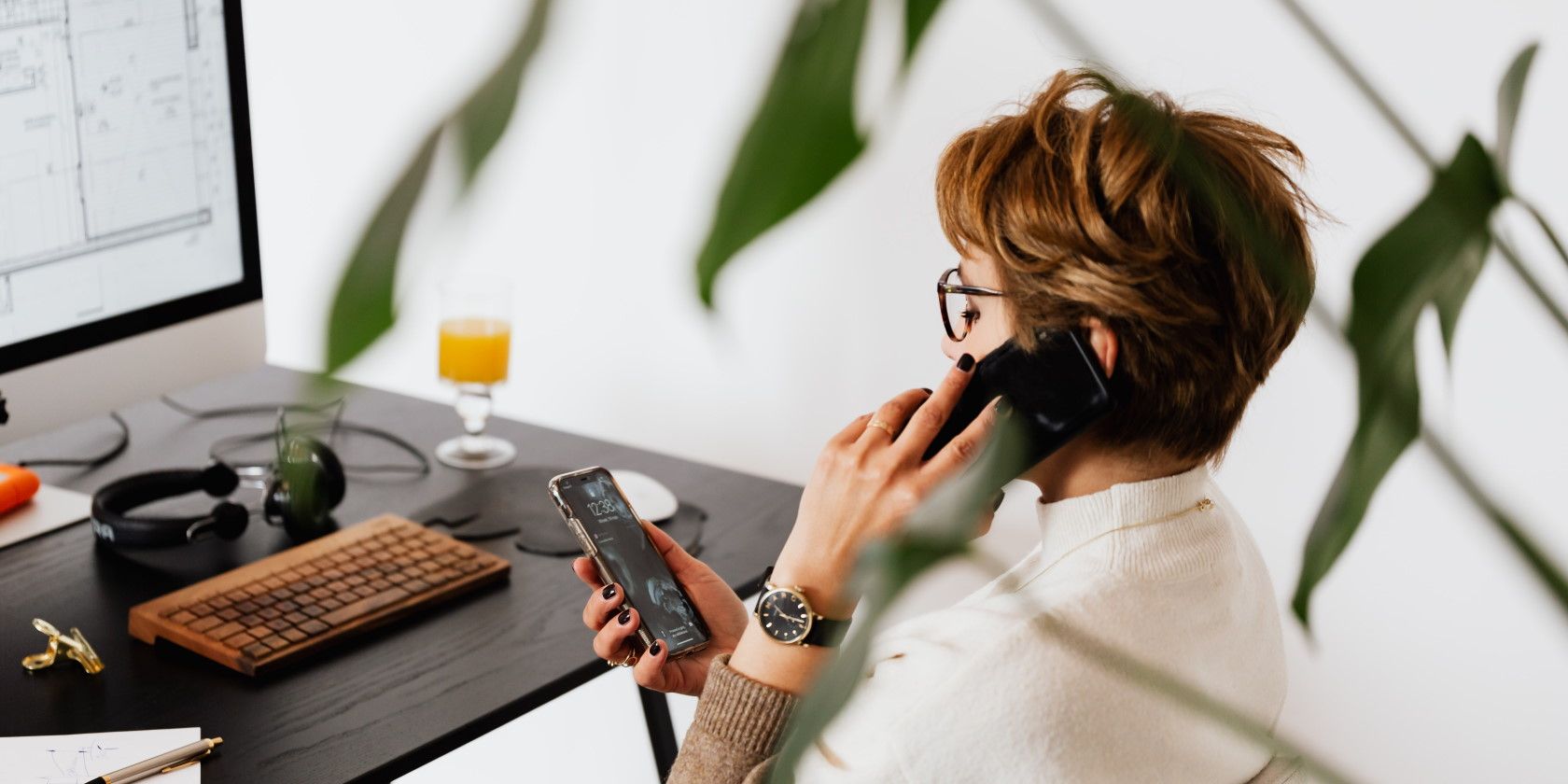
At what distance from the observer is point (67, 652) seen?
1.06 m

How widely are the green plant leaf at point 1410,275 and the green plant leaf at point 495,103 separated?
0.14 meters

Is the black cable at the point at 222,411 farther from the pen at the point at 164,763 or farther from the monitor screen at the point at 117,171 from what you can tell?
the pen at the point at 164,763

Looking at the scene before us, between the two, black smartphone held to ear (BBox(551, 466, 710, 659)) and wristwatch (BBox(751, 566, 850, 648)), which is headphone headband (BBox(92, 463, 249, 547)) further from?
wristwatch (BBox(751, 566, 850, 648))

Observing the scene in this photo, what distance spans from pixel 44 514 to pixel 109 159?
35 cm

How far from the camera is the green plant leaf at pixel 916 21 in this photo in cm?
21

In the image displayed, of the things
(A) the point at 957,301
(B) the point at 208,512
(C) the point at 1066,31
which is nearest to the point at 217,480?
(B) the point at 208,512

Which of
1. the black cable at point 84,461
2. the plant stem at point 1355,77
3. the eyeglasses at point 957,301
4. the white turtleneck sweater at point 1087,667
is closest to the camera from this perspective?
the plant stem at point 1355,77

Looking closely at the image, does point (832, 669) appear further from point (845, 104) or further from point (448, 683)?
point (448, 683)

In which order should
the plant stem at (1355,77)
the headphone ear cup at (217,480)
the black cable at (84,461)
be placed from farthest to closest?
the black cable at (84,461), the headphone ear cup at (217,480), the plant stem at (1355,77)

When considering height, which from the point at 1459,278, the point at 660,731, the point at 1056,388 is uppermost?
the point at 1459,278

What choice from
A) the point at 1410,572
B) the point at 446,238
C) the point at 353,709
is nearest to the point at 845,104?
the point at 446,238

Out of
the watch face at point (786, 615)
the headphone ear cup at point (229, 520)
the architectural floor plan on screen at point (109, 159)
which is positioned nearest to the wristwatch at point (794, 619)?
the watch face at point (786, 615)

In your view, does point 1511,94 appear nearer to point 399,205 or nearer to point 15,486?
point 399,205

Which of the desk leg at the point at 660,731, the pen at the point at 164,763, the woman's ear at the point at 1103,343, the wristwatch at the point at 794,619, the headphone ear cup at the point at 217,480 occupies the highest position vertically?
the woman's ear at the point at 1103,343
